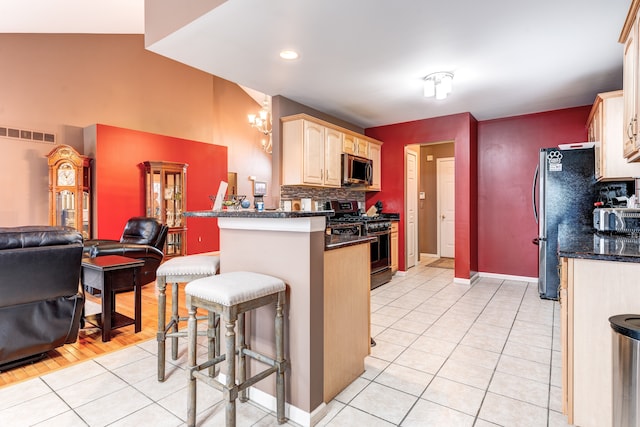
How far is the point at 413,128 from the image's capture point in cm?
555

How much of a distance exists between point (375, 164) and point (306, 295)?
14.4 ft

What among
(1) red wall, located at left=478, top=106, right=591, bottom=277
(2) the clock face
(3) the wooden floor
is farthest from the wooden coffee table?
(1) red wall, located at left=478, top=106, right=591, bottom=277

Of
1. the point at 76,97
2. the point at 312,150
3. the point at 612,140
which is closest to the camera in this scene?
the point at 612,140

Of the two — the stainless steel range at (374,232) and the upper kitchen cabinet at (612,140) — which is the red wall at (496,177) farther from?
the upper kitchen cabinet at (612,140)

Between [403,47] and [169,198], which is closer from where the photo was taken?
[403,47]

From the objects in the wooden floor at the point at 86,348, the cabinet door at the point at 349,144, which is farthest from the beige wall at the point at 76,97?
the cabinet door at the point at 349,144

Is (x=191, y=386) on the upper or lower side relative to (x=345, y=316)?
lower

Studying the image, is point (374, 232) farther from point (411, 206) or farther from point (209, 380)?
point (209, 380)

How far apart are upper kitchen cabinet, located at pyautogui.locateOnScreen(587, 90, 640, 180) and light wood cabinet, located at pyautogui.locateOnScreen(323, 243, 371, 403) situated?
112 inches

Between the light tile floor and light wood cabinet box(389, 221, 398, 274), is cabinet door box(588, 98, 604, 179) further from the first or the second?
light wood cabinet box(389, 221, 398, 274)

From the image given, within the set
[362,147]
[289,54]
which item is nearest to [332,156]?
[362,147]

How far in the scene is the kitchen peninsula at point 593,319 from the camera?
1.58 metres

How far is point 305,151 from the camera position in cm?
425

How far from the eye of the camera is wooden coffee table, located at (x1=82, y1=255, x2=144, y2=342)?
2.80 m
